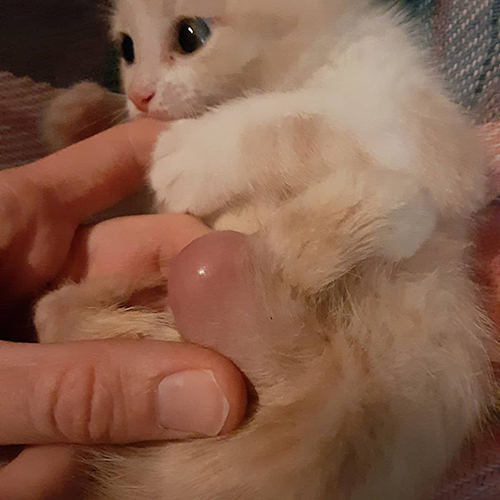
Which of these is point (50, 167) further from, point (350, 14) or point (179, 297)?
point (350, 14)

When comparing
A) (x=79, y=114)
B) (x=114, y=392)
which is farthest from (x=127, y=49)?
(x=114, y=392)

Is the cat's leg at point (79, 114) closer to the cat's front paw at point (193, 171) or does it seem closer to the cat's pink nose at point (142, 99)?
the cat's pink nose at point (142, 99)

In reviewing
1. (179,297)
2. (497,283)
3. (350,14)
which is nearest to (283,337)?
(179,297)

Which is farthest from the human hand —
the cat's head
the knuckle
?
the cat's head

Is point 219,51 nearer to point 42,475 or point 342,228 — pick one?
point 342,228

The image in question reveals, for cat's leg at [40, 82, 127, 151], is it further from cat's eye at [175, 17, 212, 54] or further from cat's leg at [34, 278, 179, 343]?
cat's leg at [34, 278, 179, 343]

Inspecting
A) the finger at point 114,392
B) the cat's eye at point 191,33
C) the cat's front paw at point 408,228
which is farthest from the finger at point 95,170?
the cat's front paw at point 408,228
